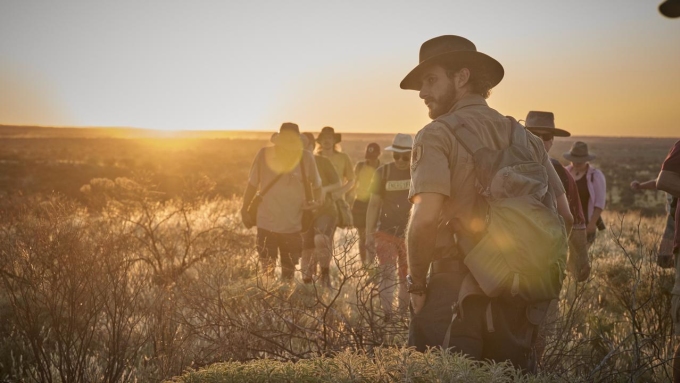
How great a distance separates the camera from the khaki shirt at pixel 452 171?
2477 millimetres

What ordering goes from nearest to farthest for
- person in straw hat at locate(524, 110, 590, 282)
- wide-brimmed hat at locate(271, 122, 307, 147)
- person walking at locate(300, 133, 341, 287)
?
1. person in straw hat at locate(524, 110, 590, 282)
2. wide-brimmed hat at locate(271, 122, 307, 147)
3. person walking at locate(300, 133, 341, 287)

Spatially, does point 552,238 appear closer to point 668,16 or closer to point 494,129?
point 494,129

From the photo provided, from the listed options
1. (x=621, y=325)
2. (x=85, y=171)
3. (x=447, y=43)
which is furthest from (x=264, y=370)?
(x=85, y=171)

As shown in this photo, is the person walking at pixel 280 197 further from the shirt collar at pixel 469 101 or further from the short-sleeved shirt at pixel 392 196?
the shirt collar at pixel 469 101

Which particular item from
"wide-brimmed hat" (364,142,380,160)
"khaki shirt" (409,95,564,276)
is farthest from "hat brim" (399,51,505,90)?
"wide-brimmed hat" (364,142,380,160)

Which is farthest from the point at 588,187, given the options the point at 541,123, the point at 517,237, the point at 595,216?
the point at 517,237

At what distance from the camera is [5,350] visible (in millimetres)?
4301

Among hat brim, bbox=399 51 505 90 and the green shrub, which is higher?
hat brim, bbox=399 51 505 90

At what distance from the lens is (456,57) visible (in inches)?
106

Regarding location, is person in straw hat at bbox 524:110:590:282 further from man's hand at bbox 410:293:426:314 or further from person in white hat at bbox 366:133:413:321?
man's hand at bbox 410:293:426:314

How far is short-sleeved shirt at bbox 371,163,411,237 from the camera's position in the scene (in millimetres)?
5457

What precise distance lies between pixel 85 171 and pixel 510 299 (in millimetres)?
40034

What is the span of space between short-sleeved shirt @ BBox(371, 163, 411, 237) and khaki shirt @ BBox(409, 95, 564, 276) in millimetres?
2813

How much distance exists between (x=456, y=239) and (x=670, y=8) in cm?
182
